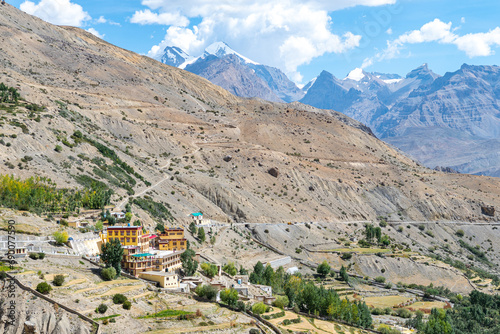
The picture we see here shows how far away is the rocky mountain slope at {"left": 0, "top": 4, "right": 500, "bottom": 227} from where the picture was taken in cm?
10500

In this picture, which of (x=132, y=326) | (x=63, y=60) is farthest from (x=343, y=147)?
(x=132, y=326)

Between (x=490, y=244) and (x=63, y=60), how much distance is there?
146 metres

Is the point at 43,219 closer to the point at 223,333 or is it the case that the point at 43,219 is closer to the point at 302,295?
the point at 223,333

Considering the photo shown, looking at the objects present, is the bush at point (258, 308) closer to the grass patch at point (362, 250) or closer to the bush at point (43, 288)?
the bush at point (43, 288)

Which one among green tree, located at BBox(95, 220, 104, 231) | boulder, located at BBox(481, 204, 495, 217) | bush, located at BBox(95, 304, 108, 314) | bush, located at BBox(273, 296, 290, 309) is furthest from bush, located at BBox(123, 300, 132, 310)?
boulder, located at BBox(481, 204, 495, 217)

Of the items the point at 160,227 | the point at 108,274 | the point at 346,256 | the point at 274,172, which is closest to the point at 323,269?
the point at 346,256

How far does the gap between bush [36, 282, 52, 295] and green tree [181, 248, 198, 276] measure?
2391cm

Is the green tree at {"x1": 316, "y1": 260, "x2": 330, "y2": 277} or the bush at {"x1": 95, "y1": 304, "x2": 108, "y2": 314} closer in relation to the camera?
the bush at {"x1": 95, "y1": 304, "x2": 108, "y2": 314}

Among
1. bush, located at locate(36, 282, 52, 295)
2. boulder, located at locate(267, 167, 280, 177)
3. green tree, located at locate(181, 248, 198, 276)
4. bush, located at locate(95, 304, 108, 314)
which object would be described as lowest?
bush, located at locate(95, 304, 108, 314)

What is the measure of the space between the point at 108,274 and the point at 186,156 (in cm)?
9224

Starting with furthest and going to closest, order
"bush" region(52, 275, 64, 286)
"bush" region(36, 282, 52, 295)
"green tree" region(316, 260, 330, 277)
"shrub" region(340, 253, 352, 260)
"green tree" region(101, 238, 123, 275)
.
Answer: "shrub" region(340, 253, 352, 260)
"green tree" region(316, 260, 330, 277)
"green tree" region(101, 238, 123, 275)
"bush" region(52, 275, 64, 286)
"bush" region(36, 282, 52, 295)

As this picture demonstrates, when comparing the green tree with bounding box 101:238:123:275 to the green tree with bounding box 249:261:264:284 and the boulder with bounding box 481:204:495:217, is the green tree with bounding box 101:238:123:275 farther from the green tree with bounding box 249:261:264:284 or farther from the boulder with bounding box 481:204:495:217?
the boulder with bounding box 481:204:495:217

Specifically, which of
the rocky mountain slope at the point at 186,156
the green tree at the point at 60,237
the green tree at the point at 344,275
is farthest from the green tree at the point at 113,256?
the green tree at the point at 344,275

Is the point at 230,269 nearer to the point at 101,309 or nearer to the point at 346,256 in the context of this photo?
the point at 101,309
